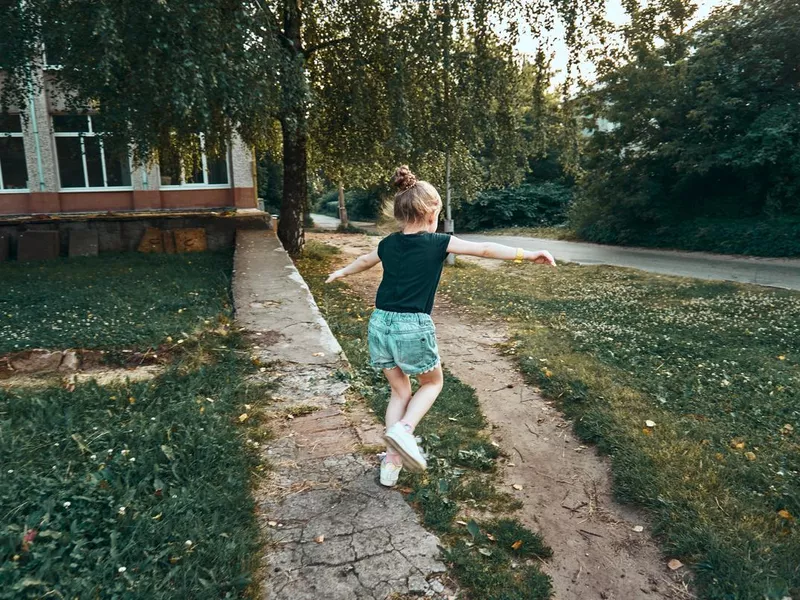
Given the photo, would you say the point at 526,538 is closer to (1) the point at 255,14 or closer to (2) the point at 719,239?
(1) the point at 255,14

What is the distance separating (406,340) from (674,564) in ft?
6.00

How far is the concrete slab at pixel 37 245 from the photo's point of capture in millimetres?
13359

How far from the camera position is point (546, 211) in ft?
110

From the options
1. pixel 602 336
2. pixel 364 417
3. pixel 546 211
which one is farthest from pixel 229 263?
pixel 546 211

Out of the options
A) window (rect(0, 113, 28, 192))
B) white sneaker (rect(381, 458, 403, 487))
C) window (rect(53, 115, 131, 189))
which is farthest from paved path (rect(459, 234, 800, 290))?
window (rect(0, 113, 28, 192))

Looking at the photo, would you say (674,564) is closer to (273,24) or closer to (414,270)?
(414,270)

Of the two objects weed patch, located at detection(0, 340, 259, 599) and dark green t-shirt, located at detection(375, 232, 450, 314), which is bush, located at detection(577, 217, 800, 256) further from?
weed patch, located at detection(0, 340, 259, 599)

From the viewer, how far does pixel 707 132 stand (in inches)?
741

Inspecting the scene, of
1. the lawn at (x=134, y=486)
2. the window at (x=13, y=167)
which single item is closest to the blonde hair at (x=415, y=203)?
the lawn at (x=134, y=486)

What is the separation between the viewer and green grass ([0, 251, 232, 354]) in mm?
6297

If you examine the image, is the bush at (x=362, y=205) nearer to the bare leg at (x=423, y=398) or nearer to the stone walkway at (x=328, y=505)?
the stone walkway at (x=328, y=505)

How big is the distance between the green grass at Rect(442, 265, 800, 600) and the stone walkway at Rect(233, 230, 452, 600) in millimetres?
1471

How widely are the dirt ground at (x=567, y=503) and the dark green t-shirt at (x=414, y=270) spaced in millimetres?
1443

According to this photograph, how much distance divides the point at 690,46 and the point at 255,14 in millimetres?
16429
